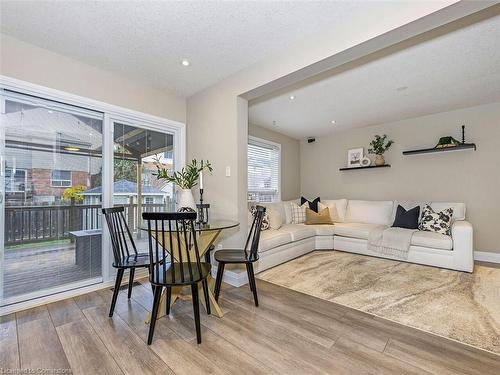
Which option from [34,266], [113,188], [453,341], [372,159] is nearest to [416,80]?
[372,159]

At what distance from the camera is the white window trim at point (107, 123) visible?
2.36 m

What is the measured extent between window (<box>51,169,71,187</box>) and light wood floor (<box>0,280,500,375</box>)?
1233 millimetres

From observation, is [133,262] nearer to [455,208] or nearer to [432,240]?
[432,240]

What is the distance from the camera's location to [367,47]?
6.70 ft

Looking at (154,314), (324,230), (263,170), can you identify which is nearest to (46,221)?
(154,314)

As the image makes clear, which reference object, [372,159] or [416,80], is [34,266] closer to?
[416,80]

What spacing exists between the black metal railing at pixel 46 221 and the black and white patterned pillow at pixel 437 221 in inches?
183

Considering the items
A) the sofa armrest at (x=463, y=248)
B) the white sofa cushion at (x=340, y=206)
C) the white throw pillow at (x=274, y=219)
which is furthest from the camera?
the white sofa cushion at (x=340, y=206)

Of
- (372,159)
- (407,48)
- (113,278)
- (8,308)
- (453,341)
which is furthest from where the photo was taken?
(372,159)

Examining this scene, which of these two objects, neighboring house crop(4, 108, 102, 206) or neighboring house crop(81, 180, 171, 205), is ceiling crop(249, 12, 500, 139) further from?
neighboring house crop(4, 108, 102, 206)

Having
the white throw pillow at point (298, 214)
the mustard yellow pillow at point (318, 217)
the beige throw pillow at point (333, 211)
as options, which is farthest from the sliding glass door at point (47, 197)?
the beige throw pillow at point (333, 211)

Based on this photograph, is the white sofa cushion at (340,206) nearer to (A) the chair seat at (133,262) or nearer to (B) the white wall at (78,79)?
(B) the white wall at (78,79)

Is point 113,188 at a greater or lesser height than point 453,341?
greater

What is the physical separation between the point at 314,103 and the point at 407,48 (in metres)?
1.51
